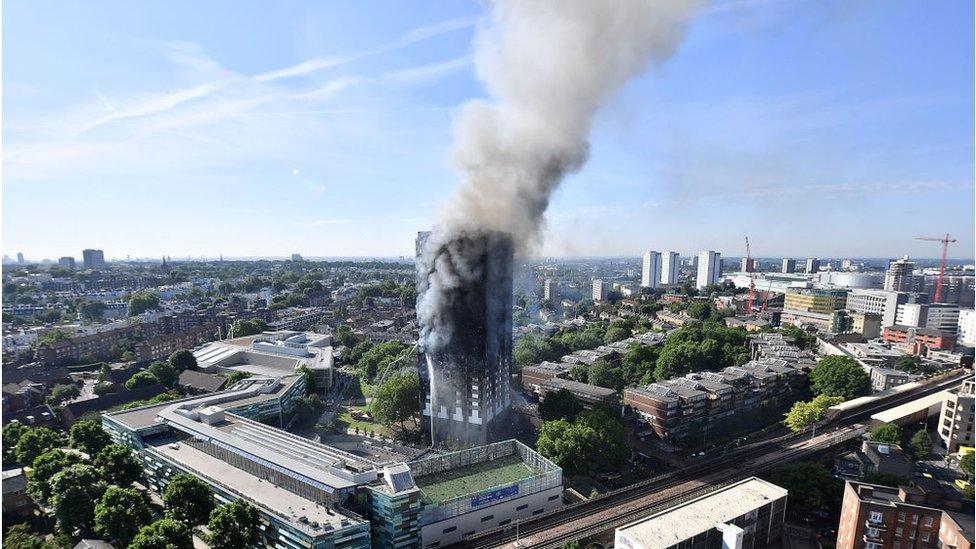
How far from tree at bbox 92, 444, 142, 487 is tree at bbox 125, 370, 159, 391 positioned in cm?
1606

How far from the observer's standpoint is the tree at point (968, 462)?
26031 mm

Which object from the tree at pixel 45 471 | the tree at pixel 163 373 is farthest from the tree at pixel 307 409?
the tree at pixel 163 373

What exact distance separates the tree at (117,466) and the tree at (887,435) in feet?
125

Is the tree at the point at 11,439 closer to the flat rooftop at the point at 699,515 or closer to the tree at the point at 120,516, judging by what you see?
the tree at the point at 120,516

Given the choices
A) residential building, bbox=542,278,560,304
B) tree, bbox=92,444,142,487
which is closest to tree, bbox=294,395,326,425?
tree, bbox=92,444,142,487

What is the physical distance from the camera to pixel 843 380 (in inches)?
1432

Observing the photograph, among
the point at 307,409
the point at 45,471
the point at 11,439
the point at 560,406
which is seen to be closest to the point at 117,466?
the point at 45,471

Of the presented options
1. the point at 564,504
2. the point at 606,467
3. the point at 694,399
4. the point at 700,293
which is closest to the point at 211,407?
the point at 564,504

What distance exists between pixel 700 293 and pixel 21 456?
95.5 m

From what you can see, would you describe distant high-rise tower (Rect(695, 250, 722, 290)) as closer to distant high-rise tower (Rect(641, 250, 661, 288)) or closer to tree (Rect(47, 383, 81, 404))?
distant high-rise tower (Rect(641, 250, 661, 288))

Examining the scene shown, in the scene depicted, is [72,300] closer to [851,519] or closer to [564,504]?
[564,504]

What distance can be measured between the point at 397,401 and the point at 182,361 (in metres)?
22.4

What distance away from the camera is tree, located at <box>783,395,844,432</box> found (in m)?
31.5

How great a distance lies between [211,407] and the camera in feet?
88.8
